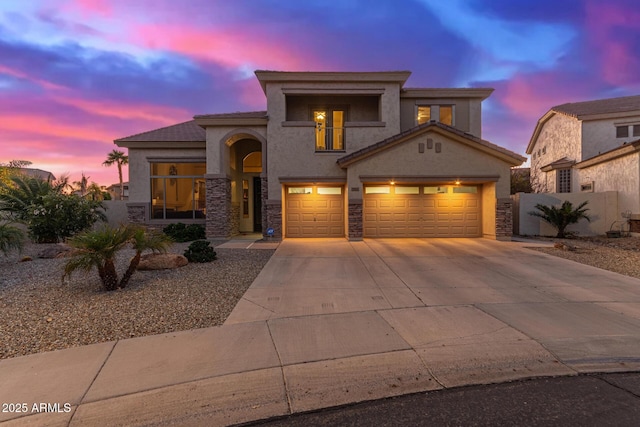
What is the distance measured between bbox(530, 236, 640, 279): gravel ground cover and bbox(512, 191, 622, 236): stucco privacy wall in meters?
1.12

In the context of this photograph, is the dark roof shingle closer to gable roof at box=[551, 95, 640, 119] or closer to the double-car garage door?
the double-car garage door

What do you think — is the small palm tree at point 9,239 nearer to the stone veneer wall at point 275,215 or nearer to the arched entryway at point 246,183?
the stone veneer wall at point 275,215

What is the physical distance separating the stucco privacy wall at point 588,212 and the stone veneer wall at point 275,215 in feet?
41.2

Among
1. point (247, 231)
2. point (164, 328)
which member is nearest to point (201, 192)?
point (247, 231)

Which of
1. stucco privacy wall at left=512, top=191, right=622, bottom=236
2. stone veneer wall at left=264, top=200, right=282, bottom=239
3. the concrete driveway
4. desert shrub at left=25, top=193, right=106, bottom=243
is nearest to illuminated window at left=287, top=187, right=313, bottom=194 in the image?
stone veneer wall at left=264, top=200, right=282, bottom=239

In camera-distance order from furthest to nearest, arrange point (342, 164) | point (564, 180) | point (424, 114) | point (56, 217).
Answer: point (564, 180), point (424, 114), point (342, 164), point (56, 217)

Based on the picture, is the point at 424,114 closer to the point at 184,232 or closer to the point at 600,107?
the point at 184,232

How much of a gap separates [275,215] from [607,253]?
13069 mm

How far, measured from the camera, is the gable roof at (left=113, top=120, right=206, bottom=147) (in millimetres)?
17344

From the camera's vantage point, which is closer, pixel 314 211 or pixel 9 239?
pixel 9 239

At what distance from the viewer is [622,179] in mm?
17250

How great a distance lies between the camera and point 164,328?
5.09 metres

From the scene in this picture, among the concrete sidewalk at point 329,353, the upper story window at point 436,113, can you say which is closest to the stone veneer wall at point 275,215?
the concrete sidewalk at point 329,353

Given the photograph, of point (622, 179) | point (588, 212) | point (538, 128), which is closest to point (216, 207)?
point (588, 212)
